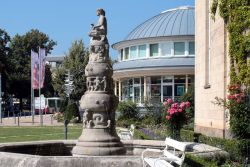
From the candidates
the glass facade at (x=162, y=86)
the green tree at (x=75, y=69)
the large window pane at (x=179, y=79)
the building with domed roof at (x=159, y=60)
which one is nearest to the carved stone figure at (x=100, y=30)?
the building with domed roof at (x=159, y=60)

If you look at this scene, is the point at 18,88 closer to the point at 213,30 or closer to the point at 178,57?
the point at 178,57

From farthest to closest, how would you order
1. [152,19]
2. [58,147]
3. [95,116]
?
[152,19], [58,147], [95,116]

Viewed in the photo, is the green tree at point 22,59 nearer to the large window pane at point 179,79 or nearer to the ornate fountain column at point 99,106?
the large window pane at point 179,79

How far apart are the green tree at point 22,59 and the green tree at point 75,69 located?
1567cm

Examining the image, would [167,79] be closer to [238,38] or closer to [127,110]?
[127,110]

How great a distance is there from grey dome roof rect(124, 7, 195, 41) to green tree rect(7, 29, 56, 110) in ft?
105

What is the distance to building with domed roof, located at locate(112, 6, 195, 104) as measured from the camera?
1885 inches

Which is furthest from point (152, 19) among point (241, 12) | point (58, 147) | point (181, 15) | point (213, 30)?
point (58, 147)

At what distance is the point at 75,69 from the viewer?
Result: 6569cm

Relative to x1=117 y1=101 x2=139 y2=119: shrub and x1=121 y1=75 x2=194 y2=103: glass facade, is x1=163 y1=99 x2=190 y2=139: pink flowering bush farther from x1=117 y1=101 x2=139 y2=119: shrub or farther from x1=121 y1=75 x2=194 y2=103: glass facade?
x1=121 y1=75 x2=194 y2=103: glass facade

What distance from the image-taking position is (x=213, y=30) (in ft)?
75.1

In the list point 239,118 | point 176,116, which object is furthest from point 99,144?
point 176,116

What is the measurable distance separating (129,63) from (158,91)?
4.10 meters

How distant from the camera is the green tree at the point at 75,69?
211ft
